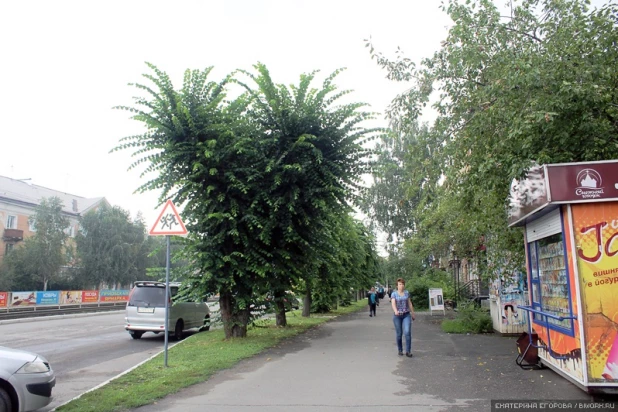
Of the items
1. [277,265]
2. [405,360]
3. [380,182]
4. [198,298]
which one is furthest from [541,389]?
[380,182]

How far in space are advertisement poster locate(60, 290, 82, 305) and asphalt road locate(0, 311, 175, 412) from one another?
1489 cm

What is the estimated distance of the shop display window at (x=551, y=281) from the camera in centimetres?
728

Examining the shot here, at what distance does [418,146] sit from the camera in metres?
10.0

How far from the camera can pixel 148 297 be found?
Result: 16.1m

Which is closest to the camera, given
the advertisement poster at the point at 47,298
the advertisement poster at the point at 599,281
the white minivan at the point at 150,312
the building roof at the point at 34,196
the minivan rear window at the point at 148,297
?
the advertisement poster at the point at 599,281

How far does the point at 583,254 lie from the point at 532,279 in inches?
107

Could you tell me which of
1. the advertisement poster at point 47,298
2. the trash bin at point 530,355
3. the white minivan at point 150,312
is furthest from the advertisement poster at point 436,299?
the advertisement poster at point 47,298

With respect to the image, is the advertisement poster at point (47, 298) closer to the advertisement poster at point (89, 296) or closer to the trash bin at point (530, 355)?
the advertisement poster at point (89, 296)

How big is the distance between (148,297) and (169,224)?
772 cm

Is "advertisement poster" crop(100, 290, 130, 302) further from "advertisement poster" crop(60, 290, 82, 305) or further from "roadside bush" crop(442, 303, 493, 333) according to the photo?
"roadside bush" crop(442, 303, 493, 333)

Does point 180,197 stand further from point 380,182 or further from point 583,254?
point 380,182

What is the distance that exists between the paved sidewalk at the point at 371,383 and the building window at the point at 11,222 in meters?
48.2

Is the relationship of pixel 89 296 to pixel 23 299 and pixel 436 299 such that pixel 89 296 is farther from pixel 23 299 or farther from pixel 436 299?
pixel 436 299

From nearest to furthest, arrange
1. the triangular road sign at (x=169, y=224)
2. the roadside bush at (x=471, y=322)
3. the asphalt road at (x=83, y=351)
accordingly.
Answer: the asphalt road at (x=83, y=351) → the triangular road sign at (x=169, y=224) → the roadside bush at (x=471, y=322)
